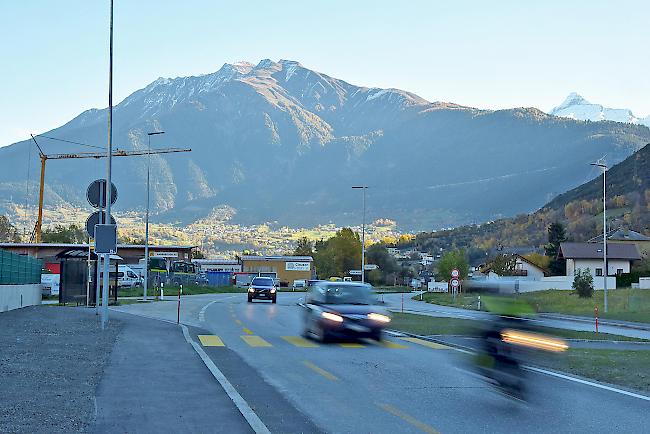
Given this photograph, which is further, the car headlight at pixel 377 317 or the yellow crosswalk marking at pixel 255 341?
the car headlight at pixel 377 317

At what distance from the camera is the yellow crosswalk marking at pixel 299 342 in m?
21.0

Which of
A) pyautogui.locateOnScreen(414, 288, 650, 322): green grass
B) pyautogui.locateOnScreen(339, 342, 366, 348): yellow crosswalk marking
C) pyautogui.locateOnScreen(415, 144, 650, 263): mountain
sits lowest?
pyautogui.locateOnScreen(414, 288, 650, 322): green grass

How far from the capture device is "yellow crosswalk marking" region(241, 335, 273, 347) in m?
20.9

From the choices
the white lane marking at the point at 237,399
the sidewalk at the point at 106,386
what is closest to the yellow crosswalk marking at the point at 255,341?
the sidewalk at the point at 106,386

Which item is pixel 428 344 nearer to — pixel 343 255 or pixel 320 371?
pixel 320 371

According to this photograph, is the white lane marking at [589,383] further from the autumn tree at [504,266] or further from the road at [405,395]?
the autumn tree at [504,266]

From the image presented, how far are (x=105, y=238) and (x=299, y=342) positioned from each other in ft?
20.4

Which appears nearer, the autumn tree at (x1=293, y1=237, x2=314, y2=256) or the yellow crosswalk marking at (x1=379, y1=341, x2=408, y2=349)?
the yellow crosswalk marking at (x1=379, y1=341, x2=408, y2=349)

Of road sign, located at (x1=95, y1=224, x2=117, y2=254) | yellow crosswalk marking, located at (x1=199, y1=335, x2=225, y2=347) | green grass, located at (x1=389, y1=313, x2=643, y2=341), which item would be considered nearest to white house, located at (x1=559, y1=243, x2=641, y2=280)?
green grass, located at (x1=389, y1=313, x2=643, y2=341)

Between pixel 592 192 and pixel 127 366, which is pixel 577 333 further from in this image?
pixel 592 192

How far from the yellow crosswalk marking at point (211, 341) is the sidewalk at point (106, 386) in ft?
1.96

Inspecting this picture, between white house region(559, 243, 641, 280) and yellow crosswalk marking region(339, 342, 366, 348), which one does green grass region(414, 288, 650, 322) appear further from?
yellow crosswalk marking region(339, 342, 366, 348)

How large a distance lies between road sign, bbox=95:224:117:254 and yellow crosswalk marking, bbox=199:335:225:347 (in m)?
3.48

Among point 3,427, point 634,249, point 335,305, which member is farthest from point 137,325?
point 634,249
